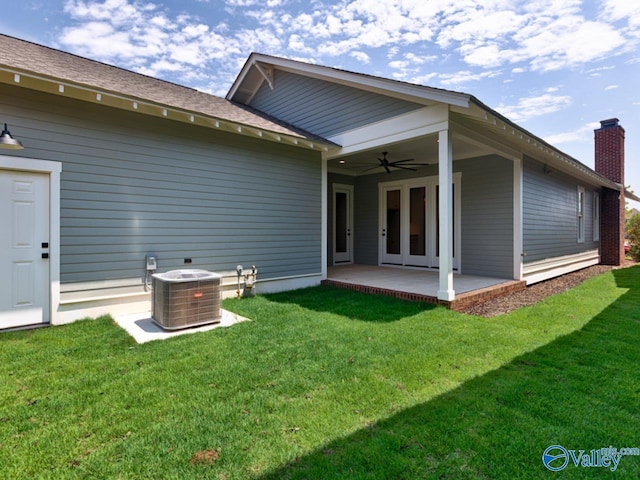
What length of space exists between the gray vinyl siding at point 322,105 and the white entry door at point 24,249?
491cm

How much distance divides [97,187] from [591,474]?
219 inches

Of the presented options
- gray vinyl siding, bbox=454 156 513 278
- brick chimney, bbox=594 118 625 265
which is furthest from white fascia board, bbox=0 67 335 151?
brick chimney, bbox=594 118 625 265

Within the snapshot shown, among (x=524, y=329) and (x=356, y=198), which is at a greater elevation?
(x=356, y=198)

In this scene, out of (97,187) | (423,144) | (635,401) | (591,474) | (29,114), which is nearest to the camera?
(591,474)

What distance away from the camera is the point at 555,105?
11.5 metres

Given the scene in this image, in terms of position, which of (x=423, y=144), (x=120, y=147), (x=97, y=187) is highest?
(x=423, y=144)

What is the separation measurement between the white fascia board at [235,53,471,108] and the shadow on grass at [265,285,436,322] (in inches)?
119

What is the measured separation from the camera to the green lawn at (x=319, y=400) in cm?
178

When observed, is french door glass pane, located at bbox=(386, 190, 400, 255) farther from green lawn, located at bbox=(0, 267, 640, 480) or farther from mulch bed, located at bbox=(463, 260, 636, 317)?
green lawn, located at bbox=(0, 267, 640, 480)

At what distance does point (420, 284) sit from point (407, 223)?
2.83 meters

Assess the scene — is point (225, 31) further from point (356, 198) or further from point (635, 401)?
point (635, 401)

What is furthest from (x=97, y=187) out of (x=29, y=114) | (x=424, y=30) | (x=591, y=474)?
(x=424, y=30)

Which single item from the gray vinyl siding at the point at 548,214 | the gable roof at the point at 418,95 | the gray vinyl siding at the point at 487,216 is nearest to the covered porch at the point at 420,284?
the gray vinyl siding at the point at 487,216

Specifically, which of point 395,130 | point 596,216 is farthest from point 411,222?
point 596,216
